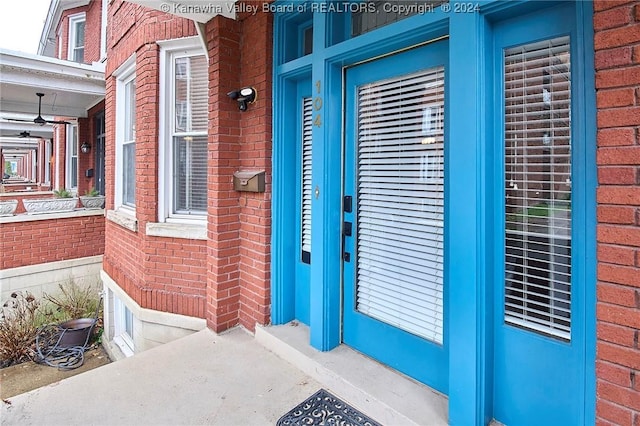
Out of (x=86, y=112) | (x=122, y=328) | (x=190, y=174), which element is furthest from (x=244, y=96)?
(x=86, y=112)

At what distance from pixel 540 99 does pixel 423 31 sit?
75cm

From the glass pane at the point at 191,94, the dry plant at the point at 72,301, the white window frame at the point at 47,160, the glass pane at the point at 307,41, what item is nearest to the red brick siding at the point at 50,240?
the dry plant at the point at 72,301

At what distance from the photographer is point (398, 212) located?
232 cm

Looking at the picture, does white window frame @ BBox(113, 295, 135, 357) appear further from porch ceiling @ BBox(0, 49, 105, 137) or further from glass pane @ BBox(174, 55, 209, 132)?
porch ceiling @ BBox(0, 49, 105, 137)

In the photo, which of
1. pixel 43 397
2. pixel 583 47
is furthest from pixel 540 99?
pixel 43 397

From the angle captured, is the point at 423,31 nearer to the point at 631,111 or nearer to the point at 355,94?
the point at 355,94

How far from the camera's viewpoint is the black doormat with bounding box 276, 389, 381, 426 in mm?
2012

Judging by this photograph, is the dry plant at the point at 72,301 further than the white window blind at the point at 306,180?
Yes

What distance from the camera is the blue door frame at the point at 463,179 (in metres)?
1.53

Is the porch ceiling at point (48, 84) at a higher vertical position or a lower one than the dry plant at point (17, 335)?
higher

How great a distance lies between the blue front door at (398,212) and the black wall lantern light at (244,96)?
2.94 ft

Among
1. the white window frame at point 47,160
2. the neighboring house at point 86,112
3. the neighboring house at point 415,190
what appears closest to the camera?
the neighboring house at point 415,190

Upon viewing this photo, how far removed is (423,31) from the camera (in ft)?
6.63

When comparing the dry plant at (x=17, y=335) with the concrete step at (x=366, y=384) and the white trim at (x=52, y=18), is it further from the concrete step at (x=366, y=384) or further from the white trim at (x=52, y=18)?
the white trim at (x=52, y=18)
